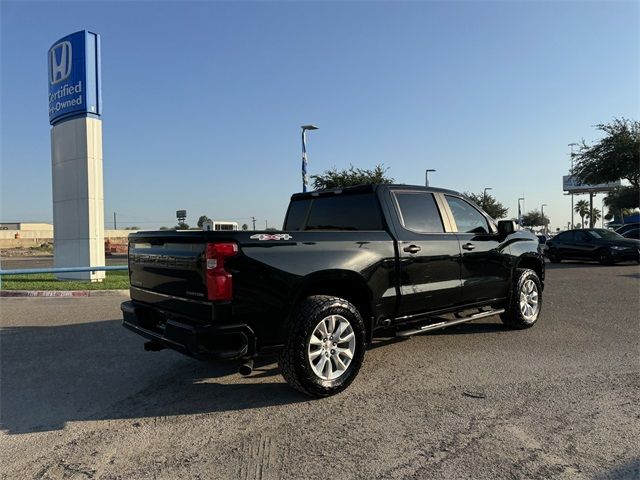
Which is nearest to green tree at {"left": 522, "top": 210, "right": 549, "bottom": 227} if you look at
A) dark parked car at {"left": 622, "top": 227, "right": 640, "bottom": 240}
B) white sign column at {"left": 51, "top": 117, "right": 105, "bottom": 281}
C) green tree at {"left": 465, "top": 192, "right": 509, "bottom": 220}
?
green tree at {"left": 465, "top": 192, "right": 509, "bottom": 220}

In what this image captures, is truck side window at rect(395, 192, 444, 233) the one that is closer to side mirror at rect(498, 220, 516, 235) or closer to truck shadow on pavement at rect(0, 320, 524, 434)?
side mirror at rect(498, 220, 516, 235)

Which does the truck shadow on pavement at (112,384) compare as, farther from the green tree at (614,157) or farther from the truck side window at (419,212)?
the green tree at (614,157)

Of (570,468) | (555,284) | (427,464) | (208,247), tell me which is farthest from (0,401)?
(555,284)

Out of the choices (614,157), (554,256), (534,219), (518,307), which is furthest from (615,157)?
(534,219)

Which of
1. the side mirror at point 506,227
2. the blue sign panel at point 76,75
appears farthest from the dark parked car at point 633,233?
the blue sign panel at point 76,75

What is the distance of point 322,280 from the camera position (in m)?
4.48

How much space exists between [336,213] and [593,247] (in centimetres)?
1620

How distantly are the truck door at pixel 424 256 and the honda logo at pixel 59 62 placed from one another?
12.4m

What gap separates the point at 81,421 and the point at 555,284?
11477 millimetres

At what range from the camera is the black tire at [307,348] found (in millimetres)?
4184

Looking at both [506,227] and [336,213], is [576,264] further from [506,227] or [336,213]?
[336,213]

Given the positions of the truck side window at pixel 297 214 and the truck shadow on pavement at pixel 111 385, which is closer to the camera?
the truck shadow on pavement at pixel 111 385

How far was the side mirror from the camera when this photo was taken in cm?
651

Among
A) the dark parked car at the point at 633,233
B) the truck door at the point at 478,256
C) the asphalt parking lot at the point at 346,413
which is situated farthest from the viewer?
the dark parked car at the point at 633,233
